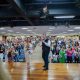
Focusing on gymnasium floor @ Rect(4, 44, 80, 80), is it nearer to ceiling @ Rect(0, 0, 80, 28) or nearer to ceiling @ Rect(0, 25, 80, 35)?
ceiling @ Rect(0, 0, 80, 28)

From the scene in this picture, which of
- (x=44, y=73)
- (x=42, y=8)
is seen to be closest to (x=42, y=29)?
(x=42, y=8)

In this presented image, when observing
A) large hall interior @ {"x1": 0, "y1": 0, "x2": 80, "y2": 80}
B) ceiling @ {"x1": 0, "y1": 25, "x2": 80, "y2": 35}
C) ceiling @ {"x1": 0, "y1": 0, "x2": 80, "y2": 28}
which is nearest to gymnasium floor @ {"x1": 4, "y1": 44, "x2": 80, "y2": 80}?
large hall interior @ {"x1": 0, "y1": 0, "x2": 80, "y2": 80}

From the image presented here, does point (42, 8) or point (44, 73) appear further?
point (42, 8)

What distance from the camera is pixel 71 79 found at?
8062 millimetres

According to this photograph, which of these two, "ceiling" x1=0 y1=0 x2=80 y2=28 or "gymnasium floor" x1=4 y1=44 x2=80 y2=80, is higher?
"ceiling" x1=0 y1=0 x2=80 y2=28

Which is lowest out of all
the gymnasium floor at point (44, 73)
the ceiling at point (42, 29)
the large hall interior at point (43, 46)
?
the gymnasium floor at point (44, 73)

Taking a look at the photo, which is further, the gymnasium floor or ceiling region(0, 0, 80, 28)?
ceiling region(0, 0, 80, 28)

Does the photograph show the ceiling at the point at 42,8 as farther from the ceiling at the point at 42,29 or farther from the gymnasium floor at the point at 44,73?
the ceiling at the point at 42,29

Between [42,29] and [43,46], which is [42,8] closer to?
[43,46]

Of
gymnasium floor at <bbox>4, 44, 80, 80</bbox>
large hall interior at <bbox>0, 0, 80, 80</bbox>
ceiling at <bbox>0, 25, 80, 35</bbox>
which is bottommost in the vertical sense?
gymnasium floor at <bbox>4, 44, 80, 80</bbox>

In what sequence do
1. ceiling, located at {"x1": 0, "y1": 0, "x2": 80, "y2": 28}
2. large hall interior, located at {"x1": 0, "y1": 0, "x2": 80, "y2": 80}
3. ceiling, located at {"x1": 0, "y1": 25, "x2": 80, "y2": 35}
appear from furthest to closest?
ceiling, located at {"x1": 0, "y1": 25, "x2": 80, "y2": 35} < ceiling, located at {"x1": 0, "y1": 0, "x2": 80, "y2": 28} < large hall interior, located at {"x1": 0, "y1": 0, "x2": 80, "y2": 80}

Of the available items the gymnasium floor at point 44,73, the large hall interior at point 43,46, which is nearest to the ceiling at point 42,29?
the large hall interior at point 43,46

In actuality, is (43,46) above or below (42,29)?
below

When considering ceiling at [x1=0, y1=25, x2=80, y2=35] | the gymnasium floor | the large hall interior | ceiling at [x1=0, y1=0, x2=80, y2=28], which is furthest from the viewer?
ceiling at [x1=0, y1=25, x2=80, y2=35]
